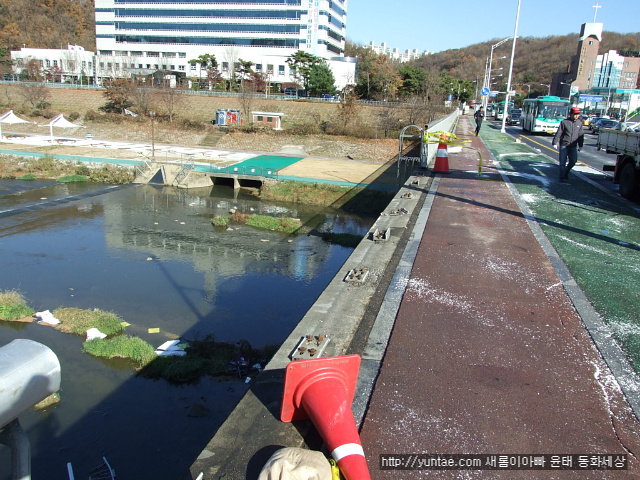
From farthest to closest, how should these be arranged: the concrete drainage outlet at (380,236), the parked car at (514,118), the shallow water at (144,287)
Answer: the parked car at (514,118), the concrete drainage outlet at (380,236), the shallow water at (144,287)

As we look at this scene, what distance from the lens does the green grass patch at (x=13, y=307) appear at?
39.7ft

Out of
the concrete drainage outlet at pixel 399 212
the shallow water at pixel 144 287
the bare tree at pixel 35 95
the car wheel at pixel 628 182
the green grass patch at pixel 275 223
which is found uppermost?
the bare tree at pixel 35 95

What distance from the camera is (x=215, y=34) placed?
3103 inches

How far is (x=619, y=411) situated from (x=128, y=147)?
40066 mm

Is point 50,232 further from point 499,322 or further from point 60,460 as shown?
point 499,322

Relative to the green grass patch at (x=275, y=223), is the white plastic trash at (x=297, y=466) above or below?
above

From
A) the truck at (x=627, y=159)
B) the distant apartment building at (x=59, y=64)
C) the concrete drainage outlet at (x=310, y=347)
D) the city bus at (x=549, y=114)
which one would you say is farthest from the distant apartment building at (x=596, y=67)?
the concrete drainage outlet at (x=310, y=347)

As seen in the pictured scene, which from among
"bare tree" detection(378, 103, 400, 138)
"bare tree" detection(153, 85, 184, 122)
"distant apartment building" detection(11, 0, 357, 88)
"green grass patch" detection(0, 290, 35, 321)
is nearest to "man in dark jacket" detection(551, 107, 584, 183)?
"green grass patch" detection(0, 290, 35, 321)

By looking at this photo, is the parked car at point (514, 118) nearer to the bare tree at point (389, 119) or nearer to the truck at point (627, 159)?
the bare tree at point (389, 119)

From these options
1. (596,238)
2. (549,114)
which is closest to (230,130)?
(549,114)

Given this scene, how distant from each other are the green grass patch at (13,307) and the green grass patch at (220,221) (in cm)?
983

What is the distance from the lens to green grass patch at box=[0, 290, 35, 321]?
12.1m

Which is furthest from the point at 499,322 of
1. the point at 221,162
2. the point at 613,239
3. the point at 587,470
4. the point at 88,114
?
the point at 88,114

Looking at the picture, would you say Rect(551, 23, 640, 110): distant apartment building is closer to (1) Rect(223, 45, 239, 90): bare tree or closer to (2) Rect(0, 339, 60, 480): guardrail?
(1) Rect(223, 45, 239, 90): bare tree
